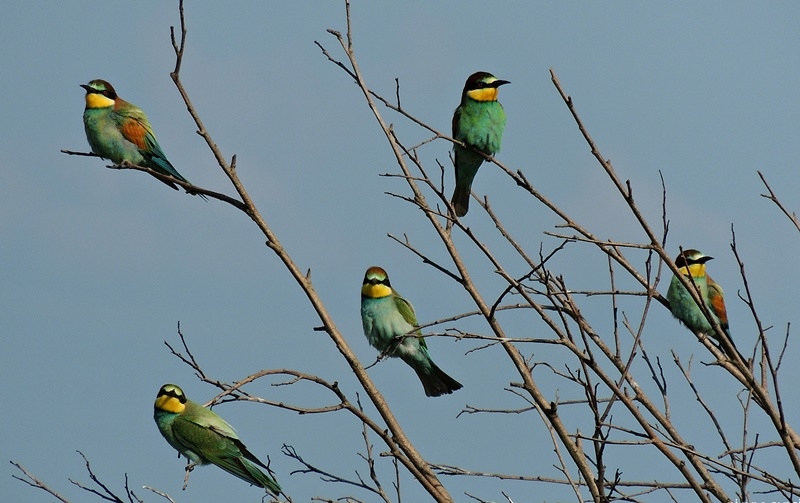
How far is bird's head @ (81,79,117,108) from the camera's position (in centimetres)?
602

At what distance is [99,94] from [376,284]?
2.09m

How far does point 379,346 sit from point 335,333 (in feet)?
7.48

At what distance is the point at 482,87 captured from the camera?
19.5ft

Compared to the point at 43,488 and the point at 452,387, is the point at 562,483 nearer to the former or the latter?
the point at 43,488

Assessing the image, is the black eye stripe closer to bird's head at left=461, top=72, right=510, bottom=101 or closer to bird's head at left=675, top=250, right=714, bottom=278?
bird's head at left=461, top=72, right=510, bottom=101

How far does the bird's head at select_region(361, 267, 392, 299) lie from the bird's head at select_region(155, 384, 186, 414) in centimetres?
126

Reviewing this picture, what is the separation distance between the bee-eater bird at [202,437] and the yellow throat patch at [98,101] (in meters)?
1.77

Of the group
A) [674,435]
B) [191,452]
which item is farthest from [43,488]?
[674,435]

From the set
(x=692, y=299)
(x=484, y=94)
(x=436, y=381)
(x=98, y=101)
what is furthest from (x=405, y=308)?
(x=98, y=101)

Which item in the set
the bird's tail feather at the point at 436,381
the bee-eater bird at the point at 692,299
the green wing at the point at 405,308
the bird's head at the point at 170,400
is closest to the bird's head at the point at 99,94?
the bird's head at the point at 170,400

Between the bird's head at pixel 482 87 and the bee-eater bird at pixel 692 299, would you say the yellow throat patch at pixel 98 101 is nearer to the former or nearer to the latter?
the bird's head at pixel 482 87

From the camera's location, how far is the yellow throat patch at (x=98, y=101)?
6012mm

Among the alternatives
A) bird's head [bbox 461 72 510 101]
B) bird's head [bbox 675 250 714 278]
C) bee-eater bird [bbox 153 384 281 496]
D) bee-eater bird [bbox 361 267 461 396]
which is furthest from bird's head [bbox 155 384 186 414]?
bird's head [bbox 675 250 714 278]

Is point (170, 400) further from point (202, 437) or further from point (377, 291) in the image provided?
point (377, 291)
